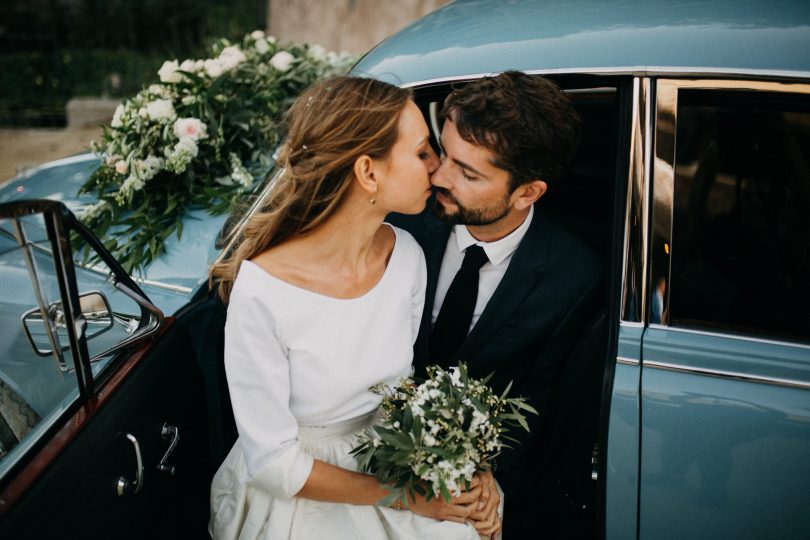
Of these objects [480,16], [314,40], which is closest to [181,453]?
[480,16]

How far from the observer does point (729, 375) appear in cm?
181

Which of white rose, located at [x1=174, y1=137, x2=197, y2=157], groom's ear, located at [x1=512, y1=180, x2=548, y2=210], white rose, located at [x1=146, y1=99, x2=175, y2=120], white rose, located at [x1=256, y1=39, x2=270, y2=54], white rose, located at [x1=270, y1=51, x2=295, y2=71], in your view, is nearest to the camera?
groom's ear, located at [x1=512, y1=180, x2=548, y2=210]

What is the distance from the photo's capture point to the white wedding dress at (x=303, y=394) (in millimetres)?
1752

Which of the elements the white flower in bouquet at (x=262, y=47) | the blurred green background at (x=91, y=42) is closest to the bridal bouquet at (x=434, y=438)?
the white flower in bouquet at (x=262, y=47)

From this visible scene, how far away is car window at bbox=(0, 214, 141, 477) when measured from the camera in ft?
5.21

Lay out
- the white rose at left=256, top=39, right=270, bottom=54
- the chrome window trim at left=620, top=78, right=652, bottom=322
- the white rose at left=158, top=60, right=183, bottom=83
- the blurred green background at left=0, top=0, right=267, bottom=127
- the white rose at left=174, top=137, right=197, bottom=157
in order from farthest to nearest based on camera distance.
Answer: the blurred green background at left=0, top=0, right=267, bottom=127 < the white rose at left=256, top=39, right=270, bottom=54 < the white rose at left=158, top=60, right=183, bottom=83 < the white rose at left=174, top=137, right=197, bottom=157 < the chrome window trim at left=620, top=78, right=652, bottom=322

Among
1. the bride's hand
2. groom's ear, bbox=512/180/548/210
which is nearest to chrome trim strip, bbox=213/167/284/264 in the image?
groom's ear, bbox=512/180/548/210

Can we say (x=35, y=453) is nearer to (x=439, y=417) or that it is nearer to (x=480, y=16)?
(x=439, y=417)

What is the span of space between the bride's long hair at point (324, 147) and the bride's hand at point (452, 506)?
88cm

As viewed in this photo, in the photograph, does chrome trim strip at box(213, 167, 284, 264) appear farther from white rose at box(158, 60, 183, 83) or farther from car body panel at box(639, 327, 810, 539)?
car body panel at box(639, 327, 810, 539)

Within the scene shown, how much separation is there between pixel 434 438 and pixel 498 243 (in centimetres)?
87

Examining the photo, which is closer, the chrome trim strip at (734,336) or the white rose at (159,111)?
the chrome trim strip at (734,336)

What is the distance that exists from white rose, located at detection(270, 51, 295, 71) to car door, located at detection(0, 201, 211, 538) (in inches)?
69.4

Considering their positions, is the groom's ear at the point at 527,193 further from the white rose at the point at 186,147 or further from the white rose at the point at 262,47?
the white rose at the point at 262,47
